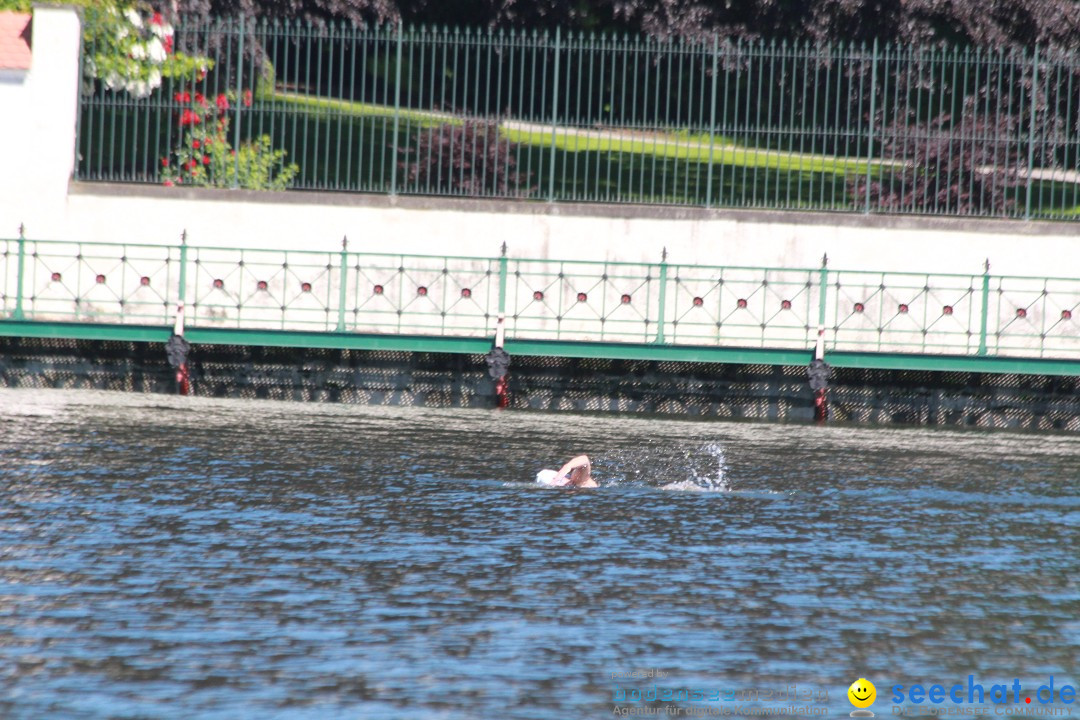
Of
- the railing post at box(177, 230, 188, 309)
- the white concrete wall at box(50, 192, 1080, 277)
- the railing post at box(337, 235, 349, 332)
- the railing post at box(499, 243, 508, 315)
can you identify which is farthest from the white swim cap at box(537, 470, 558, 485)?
the railing post at box(177, 230, 188, 309)

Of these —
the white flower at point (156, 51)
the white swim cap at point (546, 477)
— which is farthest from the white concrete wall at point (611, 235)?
the white swim cap at point (546, 477)

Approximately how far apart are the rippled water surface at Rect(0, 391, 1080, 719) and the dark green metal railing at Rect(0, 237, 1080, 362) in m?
4.40

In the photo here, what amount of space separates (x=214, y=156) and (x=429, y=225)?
Result: 3315 mm

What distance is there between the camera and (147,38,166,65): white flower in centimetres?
2278

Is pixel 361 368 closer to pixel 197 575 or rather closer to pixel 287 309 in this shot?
pixel 287 309

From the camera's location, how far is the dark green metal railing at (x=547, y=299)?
69.7ft

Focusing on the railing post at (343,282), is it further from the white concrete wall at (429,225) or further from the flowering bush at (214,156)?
the flowering bush at (214,156)

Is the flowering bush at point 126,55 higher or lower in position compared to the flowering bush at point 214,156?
higher

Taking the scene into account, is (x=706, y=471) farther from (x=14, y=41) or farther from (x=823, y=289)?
(x=14, y=41)

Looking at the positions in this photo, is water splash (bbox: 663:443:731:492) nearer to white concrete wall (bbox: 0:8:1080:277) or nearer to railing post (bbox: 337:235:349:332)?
white concrete wall (bbox: 0:8:1080:277)

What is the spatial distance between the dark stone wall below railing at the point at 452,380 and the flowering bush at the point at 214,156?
2.86m

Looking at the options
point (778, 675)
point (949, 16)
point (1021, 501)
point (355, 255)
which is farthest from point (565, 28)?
point (778, 675)

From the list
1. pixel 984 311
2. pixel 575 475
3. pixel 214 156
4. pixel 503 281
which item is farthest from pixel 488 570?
pixel 214 156
